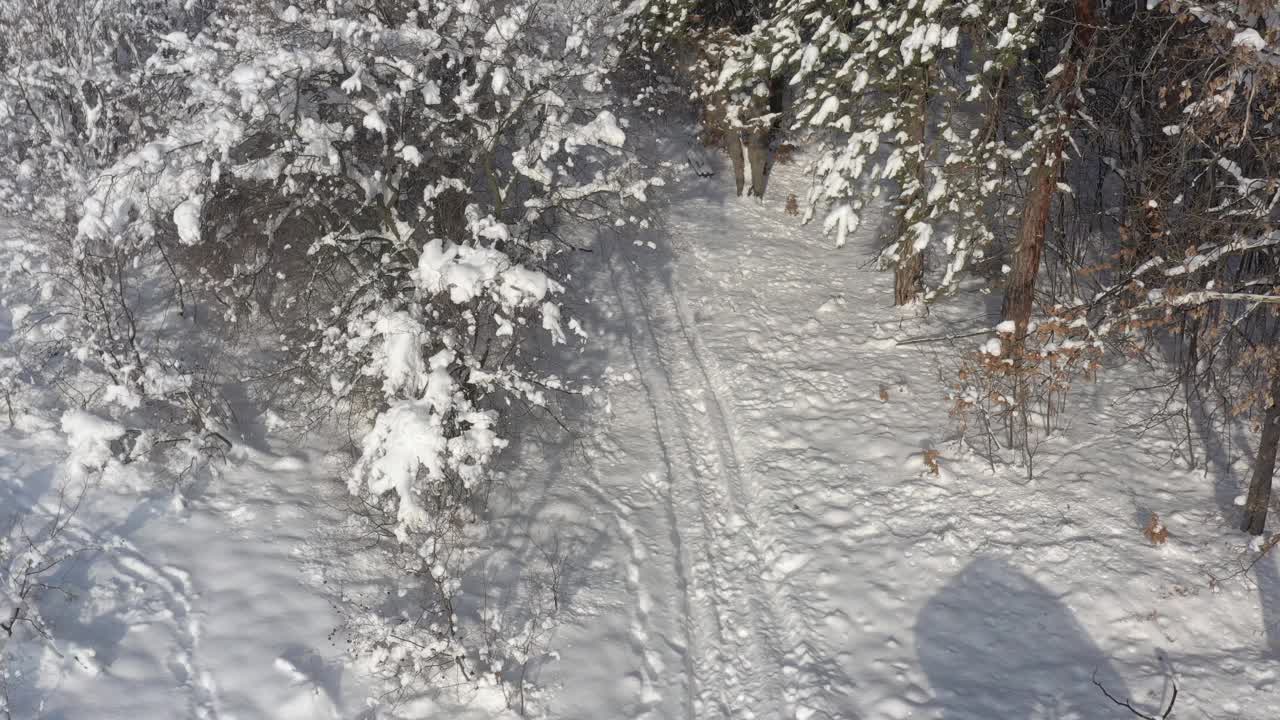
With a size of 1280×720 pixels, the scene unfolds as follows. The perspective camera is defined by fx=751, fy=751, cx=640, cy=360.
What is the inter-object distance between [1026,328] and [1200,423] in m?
2.35

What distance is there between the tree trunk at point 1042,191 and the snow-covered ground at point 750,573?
157 cm

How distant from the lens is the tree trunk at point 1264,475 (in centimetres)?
739

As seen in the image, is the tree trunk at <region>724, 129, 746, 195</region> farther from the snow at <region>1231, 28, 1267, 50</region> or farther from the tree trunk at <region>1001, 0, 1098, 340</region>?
the snow at <region>1231, 28, 1267, 50</region>

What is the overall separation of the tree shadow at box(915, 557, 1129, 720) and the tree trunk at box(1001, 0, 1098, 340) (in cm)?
342

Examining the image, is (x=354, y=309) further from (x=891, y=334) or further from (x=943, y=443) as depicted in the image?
(x=891, y=334)

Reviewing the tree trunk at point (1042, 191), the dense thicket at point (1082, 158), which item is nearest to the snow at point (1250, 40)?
the dense thicket at point (1082, 158)

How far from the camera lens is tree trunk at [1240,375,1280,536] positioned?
291 inches

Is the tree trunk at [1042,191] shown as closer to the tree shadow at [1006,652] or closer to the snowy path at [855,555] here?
the snowy path at [855,555]

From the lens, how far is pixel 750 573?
26.9 feet

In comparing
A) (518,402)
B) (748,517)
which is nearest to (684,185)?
(518,402)

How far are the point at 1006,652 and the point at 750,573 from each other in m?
2.55

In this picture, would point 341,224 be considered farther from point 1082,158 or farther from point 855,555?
point 1082,158

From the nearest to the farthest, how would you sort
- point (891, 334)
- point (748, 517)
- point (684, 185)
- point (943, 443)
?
1. point (748, 517)
2. point (943, 443)
3. point (891, 334)
4. point (684, 185)

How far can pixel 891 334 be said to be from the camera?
1211 cm
